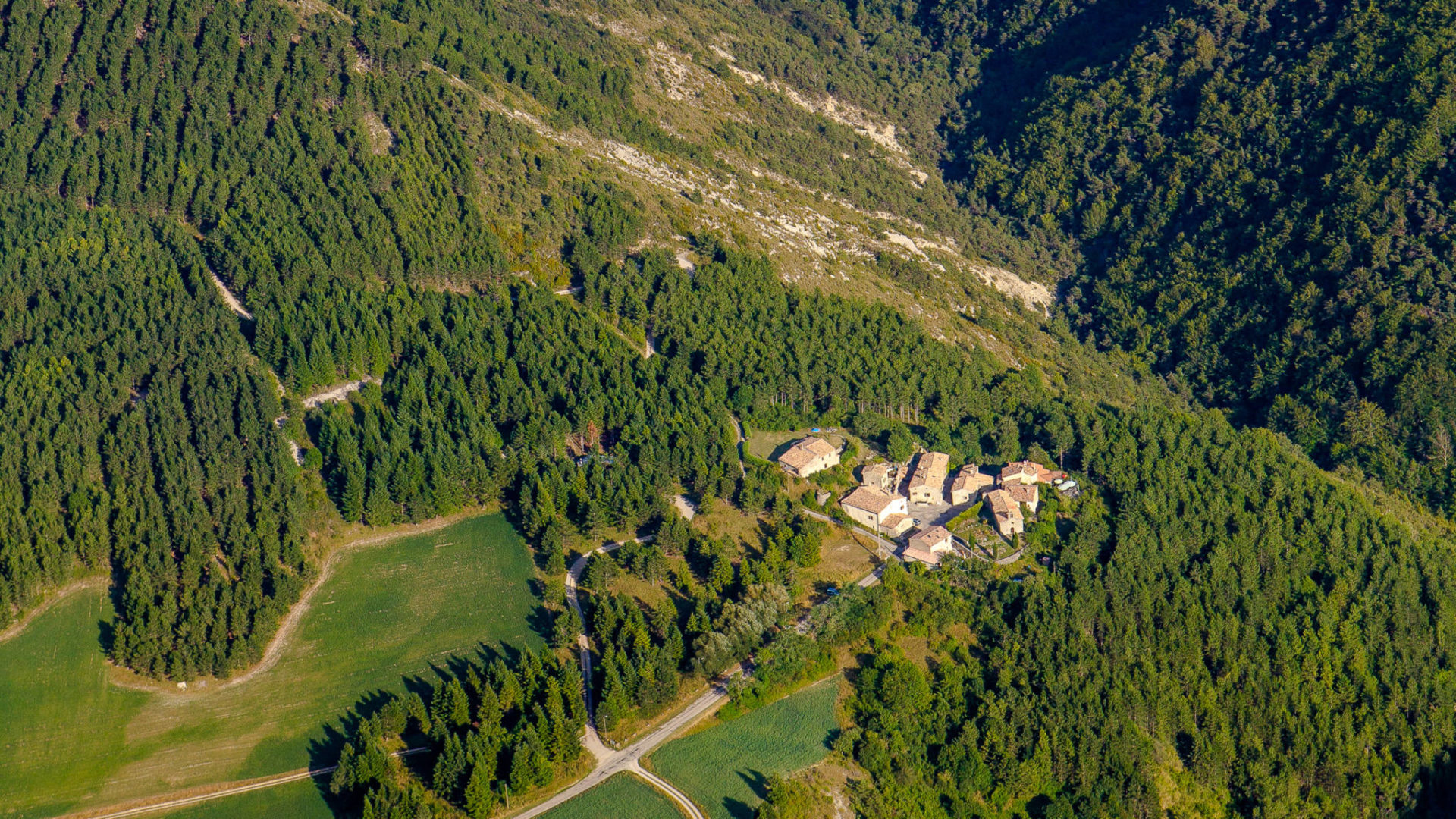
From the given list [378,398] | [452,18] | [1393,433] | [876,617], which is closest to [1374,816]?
[876,617]

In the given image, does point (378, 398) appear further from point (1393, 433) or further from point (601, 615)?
point (1393, 433)

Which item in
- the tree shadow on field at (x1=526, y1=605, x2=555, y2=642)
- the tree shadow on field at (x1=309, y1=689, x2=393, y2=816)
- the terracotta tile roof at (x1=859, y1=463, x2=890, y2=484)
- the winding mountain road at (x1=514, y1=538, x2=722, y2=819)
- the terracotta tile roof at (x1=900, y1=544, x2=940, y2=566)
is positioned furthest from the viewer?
the terracotta tile roof at (x1=859, y1=463, x2=890, y2=484)

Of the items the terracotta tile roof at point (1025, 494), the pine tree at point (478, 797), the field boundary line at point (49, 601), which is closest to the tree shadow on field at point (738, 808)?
the pine tree at point (478, 797)

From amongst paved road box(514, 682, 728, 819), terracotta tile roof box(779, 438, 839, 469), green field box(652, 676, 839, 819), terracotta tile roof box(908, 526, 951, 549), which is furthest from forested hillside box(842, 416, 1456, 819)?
terracotta tile roof box(779, 438, 839, 469)

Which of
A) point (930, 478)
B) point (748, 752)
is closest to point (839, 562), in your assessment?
point (930, 478)

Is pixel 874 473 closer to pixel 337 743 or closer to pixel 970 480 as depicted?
pixel 970 480

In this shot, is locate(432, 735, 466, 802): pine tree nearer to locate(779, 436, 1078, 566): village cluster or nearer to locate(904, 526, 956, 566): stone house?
locate(904, 526, 956, 566): stone house
